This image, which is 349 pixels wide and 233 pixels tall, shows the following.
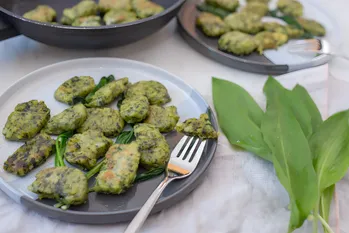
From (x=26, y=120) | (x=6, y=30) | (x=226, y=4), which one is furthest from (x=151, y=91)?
Result: (x=226, y=4)

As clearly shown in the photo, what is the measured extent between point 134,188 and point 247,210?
25cm

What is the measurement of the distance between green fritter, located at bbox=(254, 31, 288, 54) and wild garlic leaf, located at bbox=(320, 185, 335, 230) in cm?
55

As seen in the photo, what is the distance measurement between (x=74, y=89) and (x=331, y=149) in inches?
25.0

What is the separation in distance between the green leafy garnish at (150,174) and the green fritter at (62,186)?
0.12 meters

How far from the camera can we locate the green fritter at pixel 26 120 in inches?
38.7

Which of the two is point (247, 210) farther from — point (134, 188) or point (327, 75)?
point (327, 75)

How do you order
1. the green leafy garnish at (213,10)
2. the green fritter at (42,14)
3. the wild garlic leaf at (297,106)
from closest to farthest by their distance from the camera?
the wild garlic leaf at (297,106) → the green fritter at (42,14) → the green leafy garnish at (213,10)

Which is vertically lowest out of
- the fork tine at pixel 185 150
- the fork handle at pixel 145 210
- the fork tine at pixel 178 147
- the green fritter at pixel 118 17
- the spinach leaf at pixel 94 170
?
the spinach leaf at pixel 94 170

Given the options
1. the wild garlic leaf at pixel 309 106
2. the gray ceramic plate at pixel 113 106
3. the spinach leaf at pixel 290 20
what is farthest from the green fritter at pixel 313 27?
the gray ceramic plate at pixel 113 106

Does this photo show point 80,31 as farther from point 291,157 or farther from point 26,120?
point 291,157

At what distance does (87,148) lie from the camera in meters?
0.95

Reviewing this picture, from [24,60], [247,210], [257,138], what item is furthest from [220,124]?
[24,60]

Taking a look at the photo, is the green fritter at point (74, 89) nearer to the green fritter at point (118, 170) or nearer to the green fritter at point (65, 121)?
the green fritter at point (65, 121)

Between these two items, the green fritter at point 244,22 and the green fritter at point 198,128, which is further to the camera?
the green fritter at point 244,22
